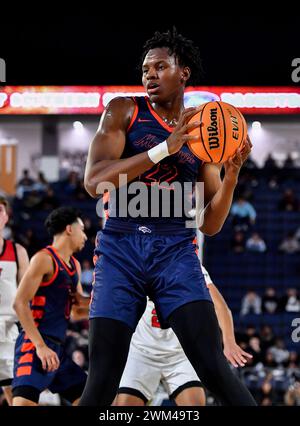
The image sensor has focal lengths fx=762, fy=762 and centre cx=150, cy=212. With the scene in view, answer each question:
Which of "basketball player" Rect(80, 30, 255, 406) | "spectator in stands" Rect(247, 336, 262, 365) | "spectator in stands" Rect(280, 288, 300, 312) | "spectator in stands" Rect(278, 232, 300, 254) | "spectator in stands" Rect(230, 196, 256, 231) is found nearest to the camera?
"basketball player" Rect(80, 30, 255, 406)

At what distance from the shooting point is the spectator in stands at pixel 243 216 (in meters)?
16.0

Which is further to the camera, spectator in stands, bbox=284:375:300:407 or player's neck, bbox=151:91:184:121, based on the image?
spectator in stands, bbox=284:375:300:407

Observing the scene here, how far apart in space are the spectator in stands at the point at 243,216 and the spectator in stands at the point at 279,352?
4452mm

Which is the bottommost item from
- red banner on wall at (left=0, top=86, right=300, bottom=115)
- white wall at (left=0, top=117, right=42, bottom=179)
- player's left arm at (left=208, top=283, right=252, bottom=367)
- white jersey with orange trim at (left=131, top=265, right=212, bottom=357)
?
white jersey with orange trim at (left=131, top=265, right=212, bottom=357)

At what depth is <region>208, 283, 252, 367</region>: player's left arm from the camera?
157 inches

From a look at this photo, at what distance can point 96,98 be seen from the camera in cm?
1895

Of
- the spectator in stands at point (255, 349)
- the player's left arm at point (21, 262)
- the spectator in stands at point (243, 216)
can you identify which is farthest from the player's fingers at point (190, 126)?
the spectator in stands at point (243, 216)

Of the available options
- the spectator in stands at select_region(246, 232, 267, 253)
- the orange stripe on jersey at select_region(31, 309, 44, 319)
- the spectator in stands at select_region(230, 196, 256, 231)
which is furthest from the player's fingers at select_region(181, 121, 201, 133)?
the spectator in stands at select_region(230, 196, 256, 231)

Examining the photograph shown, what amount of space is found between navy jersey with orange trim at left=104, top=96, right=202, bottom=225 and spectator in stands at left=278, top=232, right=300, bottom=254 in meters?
12.3

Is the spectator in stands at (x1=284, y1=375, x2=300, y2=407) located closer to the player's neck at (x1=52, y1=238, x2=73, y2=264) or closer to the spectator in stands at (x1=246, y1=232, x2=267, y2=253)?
the player's neck at (x1=52, y1=238, x2=73, y2=264)
